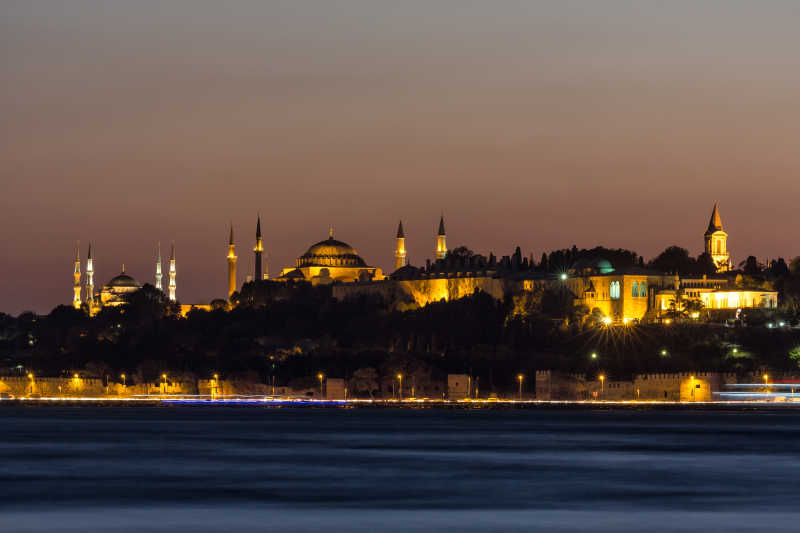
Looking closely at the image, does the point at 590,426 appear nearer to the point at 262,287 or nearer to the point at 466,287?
the point at 466,287

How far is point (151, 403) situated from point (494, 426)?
4534 centimetres

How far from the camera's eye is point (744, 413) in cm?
10950

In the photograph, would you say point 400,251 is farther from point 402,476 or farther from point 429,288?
point 402,476

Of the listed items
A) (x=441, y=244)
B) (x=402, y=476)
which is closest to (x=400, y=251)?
(x=441, y=244)

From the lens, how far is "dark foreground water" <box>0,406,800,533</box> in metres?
44.2

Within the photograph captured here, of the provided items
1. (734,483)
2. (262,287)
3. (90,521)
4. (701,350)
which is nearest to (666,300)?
(701,350)

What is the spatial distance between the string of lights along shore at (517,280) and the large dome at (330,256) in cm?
11

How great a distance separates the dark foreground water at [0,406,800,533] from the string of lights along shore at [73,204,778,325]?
48.1 meters

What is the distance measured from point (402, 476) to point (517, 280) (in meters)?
95.8

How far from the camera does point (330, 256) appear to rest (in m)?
185

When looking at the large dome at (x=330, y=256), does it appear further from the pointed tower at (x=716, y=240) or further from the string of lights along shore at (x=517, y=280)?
the pointed tower at (x=716, y=240)

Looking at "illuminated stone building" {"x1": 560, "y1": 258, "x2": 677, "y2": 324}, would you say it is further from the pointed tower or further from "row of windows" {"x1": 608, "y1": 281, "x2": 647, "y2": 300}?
the pointed tower

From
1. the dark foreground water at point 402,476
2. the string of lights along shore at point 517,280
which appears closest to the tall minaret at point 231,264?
the string of lights along shore at point 517,280

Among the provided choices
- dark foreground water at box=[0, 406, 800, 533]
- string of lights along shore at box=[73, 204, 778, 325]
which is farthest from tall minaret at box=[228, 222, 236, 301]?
dark foreground water at box=[0, 406, 800, 533]
